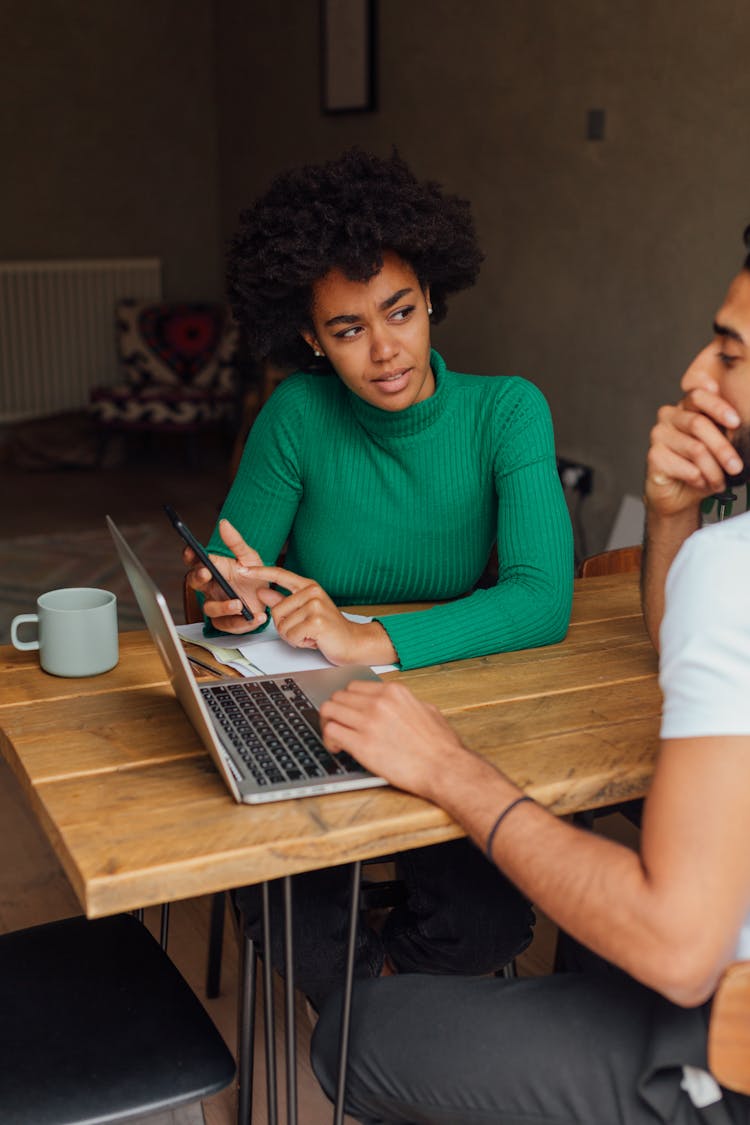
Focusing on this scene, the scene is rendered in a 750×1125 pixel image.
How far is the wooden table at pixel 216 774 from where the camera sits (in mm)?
969

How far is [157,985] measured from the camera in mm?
1237

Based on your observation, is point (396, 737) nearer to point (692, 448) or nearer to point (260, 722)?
point (260, 722)

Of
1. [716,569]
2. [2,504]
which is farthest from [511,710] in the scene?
[2,504]

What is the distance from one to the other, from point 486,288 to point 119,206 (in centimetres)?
319

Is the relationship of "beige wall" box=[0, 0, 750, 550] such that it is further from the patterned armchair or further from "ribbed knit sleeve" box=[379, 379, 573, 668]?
"ribbed knit sleeve" box=[379, 379, 573, 668]

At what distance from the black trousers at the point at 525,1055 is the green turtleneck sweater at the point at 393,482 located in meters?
0.77

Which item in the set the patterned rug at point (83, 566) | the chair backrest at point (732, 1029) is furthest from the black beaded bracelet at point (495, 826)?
the patterned rug at point (83, 566)

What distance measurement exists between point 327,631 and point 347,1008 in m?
0.45

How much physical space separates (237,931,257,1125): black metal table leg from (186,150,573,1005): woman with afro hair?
0.13m

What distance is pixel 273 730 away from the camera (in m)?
1.19

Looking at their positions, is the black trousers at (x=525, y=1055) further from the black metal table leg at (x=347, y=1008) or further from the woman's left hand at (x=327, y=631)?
the woman's left hand at (x=327, y=631)

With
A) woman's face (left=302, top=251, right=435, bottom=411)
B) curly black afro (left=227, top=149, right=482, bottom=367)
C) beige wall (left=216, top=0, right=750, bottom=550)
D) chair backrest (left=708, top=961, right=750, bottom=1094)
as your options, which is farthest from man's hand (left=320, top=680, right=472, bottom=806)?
beige wall (left=216, top=0, right=750, bottom=550)

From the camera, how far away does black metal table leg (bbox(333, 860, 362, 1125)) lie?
1.12 m

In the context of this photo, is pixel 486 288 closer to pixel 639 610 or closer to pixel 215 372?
pixel 215 372
